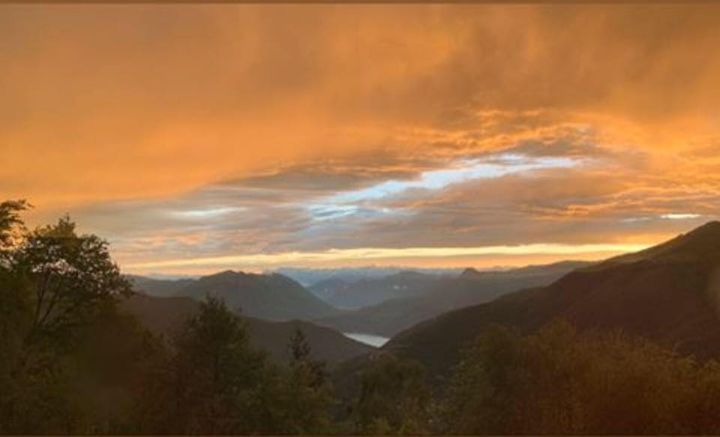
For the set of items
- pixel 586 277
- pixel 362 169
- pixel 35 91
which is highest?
pixel 35 91

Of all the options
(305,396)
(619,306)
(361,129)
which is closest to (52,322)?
(305,396)

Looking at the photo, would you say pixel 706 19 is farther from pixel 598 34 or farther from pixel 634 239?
pixel 634 239

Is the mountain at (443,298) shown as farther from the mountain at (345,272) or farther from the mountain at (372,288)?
the mountain at (345,272)

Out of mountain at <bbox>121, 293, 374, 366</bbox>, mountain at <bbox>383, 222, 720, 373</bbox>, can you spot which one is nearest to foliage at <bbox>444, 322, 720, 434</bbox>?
mountain at <bbox>383, 222, 720, 373</bbox>

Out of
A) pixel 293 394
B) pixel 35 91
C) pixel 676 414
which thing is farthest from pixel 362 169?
pixel 676 414

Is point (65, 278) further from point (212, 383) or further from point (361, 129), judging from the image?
point (361, 129)

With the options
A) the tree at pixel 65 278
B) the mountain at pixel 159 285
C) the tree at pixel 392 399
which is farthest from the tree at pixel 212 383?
the tree at pixel 65 278
